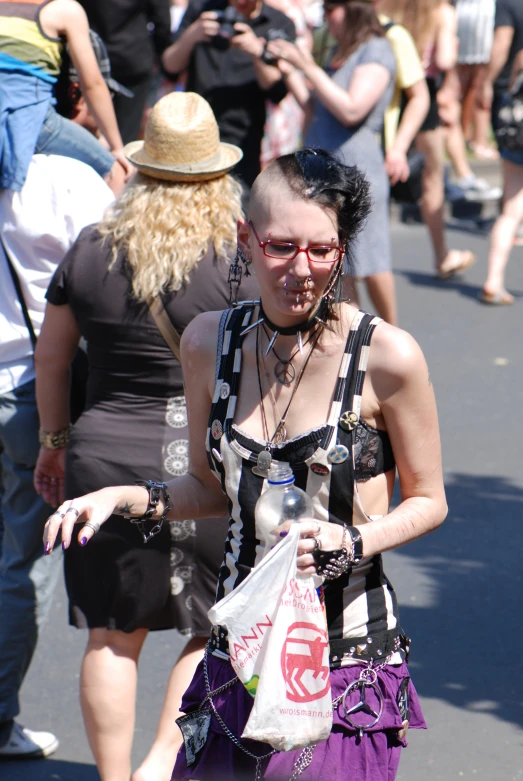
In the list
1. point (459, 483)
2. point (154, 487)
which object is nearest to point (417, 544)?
point (459, 483)

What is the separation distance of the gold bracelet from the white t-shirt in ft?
0.69

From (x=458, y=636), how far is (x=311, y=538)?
2.29 m

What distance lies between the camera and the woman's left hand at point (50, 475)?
10.9ft

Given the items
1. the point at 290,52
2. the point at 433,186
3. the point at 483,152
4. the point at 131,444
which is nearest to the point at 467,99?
the point at 483,152

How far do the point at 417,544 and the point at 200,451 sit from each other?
254cm

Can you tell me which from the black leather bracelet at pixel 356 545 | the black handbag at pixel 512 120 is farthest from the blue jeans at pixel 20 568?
the black handbag at pixel 512 120

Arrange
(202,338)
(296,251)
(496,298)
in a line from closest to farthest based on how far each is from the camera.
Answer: (296,251), (202,338), (496,298)

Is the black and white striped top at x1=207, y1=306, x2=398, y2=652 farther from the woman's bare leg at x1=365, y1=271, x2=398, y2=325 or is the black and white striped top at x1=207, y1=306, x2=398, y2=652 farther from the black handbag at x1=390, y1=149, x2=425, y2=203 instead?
the black handbag at x1=390, y1=149, x2=425, y2=203

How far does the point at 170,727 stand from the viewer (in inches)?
127

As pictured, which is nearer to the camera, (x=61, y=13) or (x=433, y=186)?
(x=61, y=13)

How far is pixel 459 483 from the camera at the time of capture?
5332 mm

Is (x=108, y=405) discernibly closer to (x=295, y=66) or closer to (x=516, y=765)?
(x=516, y=765)

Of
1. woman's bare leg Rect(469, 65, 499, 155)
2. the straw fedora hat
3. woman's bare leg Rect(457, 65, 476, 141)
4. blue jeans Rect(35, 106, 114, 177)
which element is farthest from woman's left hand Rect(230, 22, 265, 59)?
woman's bare leg Rect(469, 65, 499, 155)

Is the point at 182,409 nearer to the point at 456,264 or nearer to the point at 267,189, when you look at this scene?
the point at 267,189
